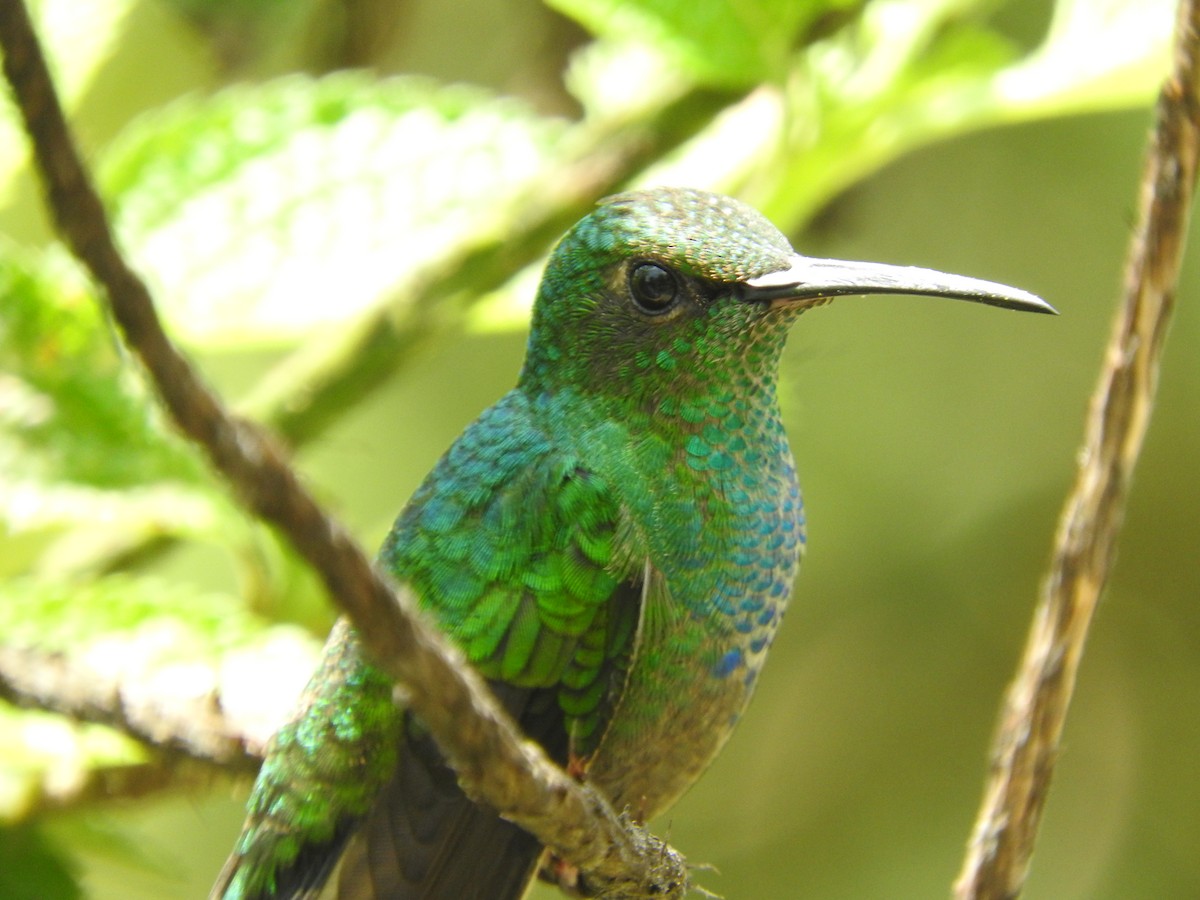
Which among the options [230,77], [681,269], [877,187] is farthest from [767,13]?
[877,187]

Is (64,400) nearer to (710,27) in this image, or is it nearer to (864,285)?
(710,27)

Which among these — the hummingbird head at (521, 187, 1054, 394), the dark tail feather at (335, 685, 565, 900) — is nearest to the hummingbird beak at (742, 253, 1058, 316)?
the hummingbird head at (521, 187, 1054, 394)

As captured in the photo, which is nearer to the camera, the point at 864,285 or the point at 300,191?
the point at 864,285

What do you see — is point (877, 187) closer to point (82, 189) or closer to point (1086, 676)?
point (1086, 676)

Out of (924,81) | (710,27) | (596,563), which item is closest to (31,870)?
(596,563)

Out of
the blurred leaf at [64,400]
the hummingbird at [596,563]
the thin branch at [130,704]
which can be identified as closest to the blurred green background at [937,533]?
the blurred leaf at [64,400]

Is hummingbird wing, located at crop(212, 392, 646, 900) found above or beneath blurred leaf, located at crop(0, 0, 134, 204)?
beneath

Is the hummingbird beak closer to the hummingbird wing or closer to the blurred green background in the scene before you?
the hummingbird wing

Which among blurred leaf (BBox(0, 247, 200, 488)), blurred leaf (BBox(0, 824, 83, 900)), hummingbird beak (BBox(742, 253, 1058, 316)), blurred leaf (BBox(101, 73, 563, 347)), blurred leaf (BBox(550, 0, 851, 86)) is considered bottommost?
blurred leaf (BBox(0, 824, 83, 900))
